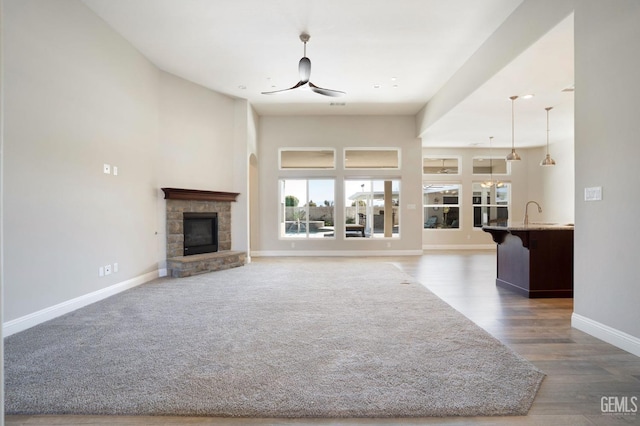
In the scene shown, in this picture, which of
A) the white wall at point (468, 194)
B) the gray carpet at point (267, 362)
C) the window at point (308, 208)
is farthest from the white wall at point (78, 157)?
the white wall at point (468, 194)

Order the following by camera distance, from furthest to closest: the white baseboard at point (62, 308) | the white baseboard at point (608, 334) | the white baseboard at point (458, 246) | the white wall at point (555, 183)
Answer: the white baseboard at point (458, 246)
the white wall at point (555, 183)
the white baseboard at point (62, 308)
the white baseboard at point (608, 334)

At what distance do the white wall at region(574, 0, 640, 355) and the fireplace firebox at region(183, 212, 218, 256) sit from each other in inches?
238

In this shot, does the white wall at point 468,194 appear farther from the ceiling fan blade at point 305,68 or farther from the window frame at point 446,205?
the ceiling fan blade at point 305,68

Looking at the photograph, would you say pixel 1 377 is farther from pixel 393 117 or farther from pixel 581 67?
pixel 393 117

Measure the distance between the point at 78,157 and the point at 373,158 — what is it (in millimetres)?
6904

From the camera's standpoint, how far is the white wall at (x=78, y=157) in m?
3.26

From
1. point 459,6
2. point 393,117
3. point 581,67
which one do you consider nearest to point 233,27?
point 459,6

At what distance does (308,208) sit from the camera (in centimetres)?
924

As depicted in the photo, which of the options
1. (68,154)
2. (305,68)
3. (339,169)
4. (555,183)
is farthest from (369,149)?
(68,154)

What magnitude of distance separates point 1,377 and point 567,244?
5750mm

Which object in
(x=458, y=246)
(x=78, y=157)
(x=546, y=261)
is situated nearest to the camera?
(x=78, y=157)

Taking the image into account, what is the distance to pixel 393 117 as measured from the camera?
9.11m

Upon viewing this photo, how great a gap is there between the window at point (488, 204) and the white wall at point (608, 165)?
791cm

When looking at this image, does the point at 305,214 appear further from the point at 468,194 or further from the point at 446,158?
the point at 468,194
